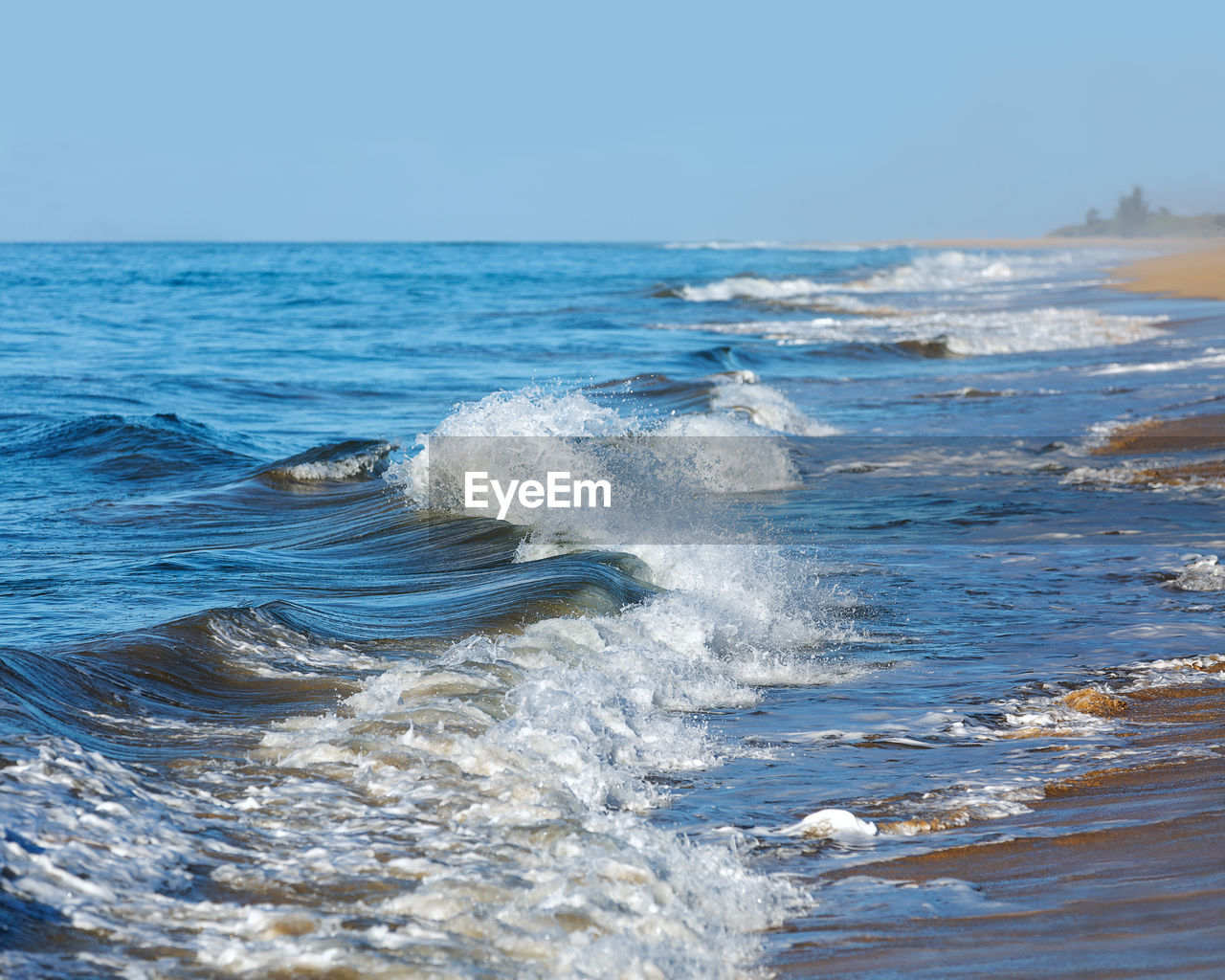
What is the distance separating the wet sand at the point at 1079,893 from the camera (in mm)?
2547

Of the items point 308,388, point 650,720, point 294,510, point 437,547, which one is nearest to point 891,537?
point 437,547

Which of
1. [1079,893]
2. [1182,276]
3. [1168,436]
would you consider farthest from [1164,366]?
[1182,276]

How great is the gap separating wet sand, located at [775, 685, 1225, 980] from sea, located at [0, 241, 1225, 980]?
73mm

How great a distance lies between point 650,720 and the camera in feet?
13.9

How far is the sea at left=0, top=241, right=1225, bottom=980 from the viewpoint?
2768 mm

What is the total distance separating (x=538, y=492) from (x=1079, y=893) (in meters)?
6.03

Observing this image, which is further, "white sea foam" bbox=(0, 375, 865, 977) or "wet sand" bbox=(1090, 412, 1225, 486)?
"wet sand" bbox=(1090, 412, 1225, 486)

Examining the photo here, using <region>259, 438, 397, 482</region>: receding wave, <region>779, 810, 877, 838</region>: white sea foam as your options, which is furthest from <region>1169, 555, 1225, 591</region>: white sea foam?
<region>259, 438, 397, 482</region>: receding wave

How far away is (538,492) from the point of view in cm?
857

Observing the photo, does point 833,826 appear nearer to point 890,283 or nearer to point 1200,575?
point 1200,575

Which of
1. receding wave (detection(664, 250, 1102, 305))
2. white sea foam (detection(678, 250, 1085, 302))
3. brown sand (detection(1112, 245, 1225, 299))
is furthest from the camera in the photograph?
white sea foam (detection(678, 250, 1085, 302))

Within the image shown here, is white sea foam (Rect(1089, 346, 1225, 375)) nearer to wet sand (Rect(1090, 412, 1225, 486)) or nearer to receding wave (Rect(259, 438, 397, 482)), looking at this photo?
wet sand (Rect(1090, 412, 1225, 486))

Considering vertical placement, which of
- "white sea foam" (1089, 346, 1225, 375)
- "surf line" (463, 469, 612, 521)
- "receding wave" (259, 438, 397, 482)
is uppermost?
"white sea foam" (1089, 346, 1225, 375)

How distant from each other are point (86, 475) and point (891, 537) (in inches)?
264
